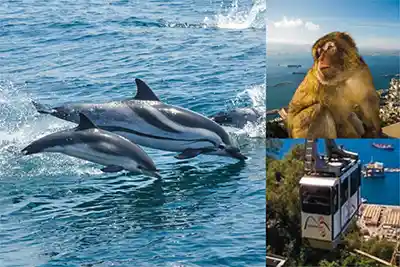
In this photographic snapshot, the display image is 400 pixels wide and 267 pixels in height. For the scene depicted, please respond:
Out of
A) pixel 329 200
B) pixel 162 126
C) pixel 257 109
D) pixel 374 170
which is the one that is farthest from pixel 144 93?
pixel 374 170

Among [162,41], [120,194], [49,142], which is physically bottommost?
[120,194]

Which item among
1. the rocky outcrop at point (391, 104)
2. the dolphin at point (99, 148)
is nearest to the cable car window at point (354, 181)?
the rocky outcrop at point (391, 104)

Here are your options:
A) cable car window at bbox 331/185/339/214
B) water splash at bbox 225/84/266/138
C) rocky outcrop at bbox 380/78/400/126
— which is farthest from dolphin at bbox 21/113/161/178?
rocky outcrop at bbox 380/78/400/126

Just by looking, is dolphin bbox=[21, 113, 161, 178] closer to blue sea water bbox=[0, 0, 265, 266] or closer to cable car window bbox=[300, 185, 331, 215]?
blue sea water bbox=[0, 0, 265, 266]

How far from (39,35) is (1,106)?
22.7 inches

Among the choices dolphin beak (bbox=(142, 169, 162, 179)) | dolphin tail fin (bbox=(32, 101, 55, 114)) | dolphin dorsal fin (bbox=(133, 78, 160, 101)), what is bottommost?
dolphin beak (bbox=(142, 169, 162, 179))

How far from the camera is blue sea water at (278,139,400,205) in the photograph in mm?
4121

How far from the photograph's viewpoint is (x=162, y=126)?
439cm

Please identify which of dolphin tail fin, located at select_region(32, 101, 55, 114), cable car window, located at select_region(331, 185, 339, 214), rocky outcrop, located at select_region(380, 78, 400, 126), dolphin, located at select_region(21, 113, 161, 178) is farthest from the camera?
dolphin tail fin, located at select_region(32, 101, 55, 114)

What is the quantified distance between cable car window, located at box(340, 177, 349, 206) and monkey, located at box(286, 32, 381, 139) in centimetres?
31

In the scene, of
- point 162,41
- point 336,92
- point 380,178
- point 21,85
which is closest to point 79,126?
point 21,85

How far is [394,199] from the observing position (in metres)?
4.13

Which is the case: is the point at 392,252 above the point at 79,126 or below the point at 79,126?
below

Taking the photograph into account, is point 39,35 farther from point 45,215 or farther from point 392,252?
point 392,252
